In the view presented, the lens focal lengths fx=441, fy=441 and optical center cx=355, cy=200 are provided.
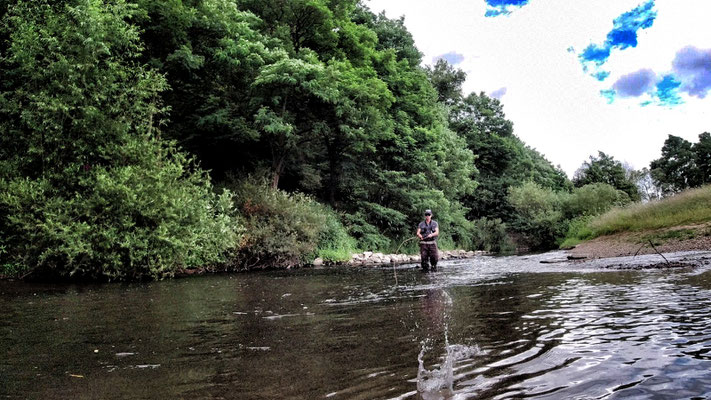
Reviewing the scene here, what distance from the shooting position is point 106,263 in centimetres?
1393

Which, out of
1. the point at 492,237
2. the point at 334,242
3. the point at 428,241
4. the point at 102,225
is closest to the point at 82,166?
the point at 102,225

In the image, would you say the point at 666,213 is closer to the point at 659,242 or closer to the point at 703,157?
the point at 659,242

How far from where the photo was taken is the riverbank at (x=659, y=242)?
15.1 metres

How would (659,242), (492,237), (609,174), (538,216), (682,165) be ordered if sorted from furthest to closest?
(682,165)
(609,174)
(492,237)
(538,216)
(659,242)

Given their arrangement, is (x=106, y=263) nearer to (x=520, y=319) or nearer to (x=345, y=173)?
(x=520, y=319)

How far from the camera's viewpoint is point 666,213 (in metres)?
19.5

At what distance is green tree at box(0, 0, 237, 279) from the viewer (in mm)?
13898

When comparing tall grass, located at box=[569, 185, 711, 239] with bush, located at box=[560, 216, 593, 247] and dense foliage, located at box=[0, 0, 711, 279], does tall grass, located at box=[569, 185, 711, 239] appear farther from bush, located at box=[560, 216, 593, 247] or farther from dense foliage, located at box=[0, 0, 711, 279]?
dense foliage, located at box=[0, 0, 711, 279]

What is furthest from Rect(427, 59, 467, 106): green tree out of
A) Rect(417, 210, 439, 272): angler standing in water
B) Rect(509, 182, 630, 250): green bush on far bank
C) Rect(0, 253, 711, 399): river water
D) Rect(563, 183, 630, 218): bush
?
Rect(0, 253, 711, 399): river water

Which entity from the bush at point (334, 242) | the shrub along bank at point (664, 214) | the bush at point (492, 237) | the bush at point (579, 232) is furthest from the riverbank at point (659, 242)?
the bush at point (492, 237)

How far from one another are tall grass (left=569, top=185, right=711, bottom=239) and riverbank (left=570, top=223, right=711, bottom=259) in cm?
69

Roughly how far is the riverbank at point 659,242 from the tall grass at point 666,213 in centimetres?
69

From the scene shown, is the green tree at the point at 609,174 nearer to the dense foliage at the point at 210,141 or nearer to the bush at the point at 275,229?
the dense foliage at the point at 210,141

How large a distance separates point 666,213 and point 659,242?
3758 millimetres
